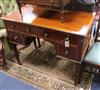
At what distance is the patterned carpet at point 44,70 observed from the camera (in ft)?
5.95

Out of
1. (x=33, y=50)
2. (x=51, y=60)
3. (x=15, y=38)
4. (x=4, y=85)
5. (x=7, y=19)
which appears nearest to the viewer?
(x=7, y=19)

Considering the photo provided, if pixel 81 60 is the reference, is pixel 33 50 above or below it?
below

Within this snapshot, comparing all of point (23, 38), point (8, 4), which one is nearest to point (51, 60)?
point (23, 38)

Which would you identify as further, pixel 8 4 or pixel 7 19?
pixel 8 4

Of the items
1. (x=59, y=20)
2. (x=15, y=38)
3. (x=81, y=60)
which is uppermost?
(x=59, y=20)

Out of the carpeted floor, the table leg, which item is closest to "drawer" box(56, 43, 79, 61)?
the table leg

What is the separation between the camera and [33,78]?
192 centimetres

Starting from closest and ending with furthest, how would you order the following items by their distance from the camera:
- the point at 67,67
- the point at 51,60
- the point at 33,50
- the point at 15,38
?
the point at 15,38 → the point at 67,67 → the point at 51,60 → the point at 33,50

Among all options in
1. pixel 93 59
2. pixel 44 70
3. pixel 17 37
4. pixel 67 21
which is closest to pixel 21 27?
pixel 17 37

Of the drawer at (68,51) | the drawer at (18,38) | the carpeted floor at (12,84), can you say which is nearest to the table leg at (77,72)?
the drawer at (68,51)

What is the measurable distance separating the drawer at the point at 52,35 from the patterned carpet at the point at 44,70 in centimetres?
61

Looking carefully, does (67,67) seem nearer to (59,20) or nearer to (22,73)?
(22,73)

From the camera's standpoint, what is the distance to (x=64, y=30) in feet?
4.51

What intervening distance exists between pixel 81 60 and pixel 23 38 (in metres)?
0.68
